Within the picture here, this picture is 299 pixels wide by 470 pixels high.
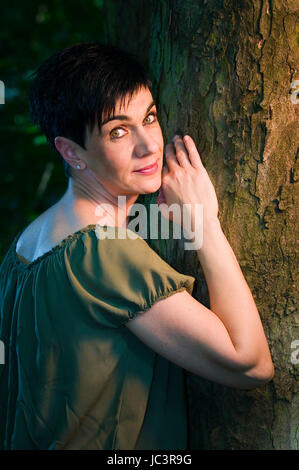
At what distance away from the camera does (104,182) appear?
60.0 inches

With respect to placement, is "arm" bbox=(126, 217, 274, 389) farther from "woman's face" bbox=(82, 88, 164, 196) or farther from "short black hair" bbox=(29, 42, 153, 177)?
"short black hair" bbox=(29, 42, 153, 177)

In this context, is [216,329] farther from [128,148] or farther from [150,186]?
[128,148]

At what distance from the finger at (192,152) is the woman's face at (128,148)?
9 centimetres

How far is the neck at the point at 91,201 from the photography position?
1505 mm

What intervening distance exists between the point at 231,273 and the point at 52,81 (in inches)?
34.0

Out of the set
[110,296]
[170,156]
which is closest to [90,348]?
[110,296]

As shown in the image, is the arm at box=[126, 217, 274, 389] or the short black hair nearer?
the arm at box=[126, 217, 274, 389]

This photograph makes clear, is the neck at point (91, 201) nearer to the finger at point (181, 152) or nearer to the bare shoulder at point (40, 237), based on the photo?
the bare shoulder at point (40, 237)

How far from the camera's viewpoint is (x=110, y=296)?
1.30 m

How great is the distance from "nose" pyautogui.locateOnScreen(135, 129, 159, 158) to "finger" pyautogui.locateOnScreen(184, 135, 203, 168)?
135mm

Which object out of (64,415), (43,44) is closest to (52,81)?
(64,415)

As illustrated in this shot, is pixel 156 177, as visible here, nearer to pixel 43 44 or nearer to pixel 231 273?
pixel 231 273

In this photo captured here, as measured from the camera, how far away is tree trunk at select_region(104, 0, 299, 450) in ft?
4.52

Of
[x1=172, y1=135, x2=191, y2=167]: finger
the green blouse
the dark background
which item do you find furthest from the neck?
the dark background
